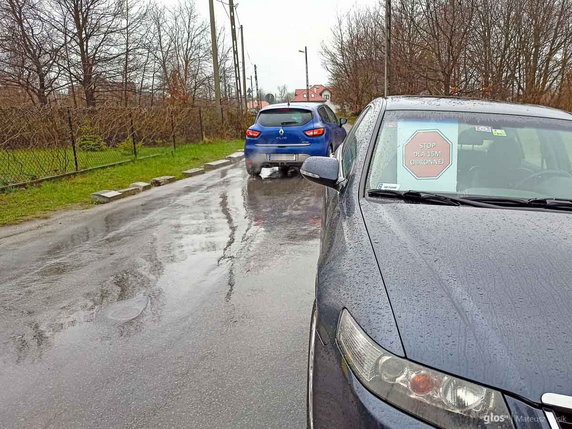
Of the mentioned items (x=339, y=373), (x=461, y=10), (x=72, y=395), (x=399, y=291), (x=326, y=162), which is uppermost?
(x=461, y=10)

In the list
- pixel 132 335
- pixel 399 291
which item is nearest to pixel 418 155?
pixel 399 291

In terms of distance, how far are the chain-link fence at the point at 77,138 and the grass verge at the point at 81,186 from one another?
36 centimetres

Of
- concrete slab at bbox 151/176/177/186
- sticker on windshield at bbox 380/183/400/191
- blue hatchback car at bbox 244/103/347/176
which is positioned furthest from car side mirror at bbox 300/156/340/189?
concrete slab at bbox 151/176/177/186

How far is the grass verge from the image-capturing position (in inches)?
263

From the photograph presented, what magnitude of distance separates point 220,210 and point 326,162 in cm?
406

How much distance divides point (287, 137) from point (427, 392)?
309 inches

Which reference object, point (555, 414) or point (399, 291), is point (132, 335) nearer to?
point (399, 291)

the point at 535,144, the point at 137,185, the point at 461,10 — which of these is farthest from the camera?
the point at 461,10

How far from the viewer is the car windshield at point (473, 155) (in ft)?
7.88

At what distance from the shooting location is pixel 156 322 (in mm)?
3086

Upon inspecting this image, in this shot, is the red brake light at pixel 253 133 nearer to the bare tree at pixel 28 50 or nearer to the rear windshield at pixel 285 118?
the rear windshield at pixel 285 118

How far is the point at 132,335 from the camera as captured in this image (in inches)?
115

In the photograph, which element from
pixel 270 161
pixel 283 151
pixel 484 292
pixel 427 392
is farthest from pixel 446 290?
pixel 270 161

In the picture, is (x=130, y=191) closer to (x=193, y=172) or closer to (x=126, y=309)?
(x=193, y=172)
